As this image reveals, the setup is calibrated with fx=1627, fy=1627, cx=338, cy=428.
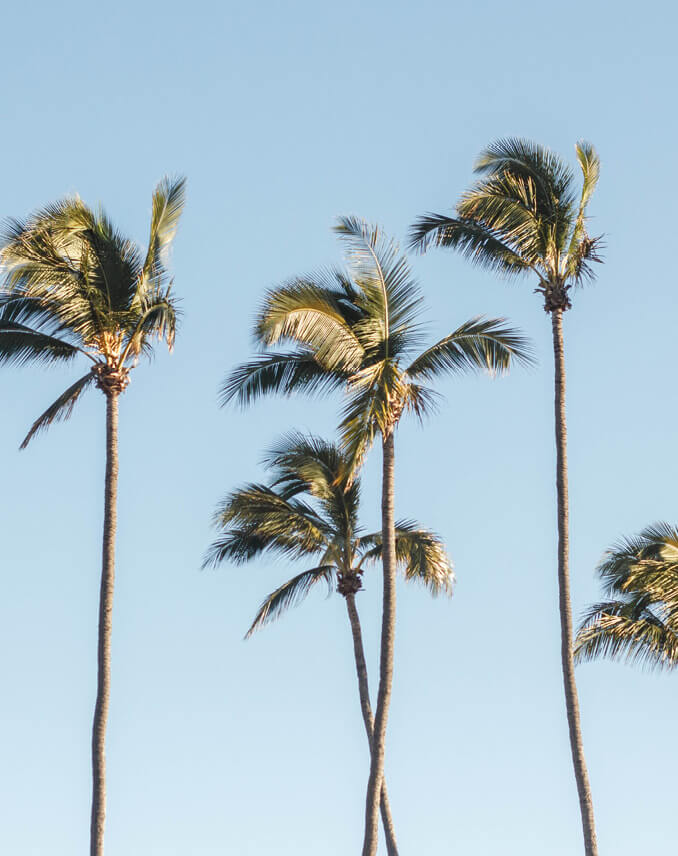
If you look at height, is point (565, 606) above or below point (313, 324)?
below

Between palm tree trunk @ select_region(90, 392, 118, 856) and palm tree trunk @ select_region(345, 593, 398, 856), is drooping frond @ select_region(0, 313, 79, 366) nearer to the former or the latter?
palm tree trunk @ select_region(90, 392, 118, 856)

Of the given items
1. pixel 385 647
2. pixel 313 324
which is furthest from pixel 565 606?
pixel 313 324

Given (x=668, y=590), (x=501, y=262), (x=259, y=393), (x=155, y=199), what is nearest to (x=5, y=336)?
(x=155, y=199)

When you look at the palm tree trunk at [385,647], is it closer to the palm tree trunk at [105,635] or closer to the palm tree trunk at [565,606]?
the palm tree trunk at [565,606]

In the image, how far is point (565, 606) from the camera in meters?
27.8

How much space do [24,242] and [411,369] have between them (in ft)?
23.1

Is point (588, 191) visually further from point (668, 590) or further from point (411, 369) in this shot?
point (668, 590)

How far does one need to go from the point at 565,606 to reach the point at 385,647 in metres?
3.18

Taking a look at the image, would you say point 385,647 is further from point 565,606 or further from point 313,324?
point 313,324

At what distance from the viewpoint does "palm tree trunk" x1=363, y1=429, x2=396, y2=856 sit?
89.6 ft

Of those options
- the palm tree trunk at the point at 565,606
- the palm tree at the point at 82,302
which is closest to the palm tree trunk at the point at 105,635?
the palm tree at the point at 82,302

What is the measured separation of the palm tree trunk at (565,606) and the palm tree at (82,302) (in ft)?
23.9

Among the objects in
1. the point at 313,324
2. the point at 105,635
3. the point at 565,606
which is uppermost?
the point at 313,324

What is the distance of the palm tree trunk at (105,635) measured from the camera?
79.5 feet
